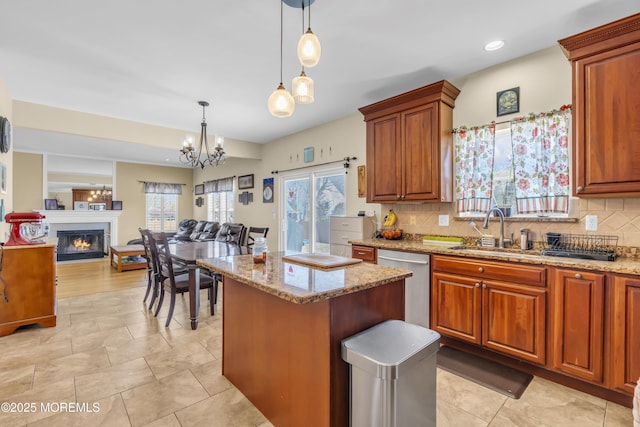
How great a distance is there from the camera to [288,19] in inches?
89.4

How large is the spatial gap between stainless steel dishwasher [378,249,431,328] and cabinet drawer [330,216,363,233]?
87cm

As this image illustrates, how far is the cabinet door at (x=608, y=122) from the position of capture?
2.01 metres

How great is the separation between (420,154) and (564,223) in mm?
1391

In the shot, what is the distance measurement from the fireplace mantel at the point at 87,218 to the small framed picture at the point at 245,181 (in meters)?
3.46

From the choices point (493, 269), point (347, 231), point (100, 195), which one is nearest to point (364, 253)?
point (347, 231)

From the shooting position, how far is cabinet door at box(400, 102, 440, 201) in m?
3.11

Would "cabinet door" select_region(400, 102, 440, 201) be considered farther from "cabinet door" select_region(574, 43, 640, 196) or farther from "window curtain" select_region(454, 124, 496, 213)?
"cabinet door" select_region(574, 43, 640, 196)

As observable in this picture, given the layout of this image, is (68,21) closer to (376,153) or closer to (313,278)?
(313,278)

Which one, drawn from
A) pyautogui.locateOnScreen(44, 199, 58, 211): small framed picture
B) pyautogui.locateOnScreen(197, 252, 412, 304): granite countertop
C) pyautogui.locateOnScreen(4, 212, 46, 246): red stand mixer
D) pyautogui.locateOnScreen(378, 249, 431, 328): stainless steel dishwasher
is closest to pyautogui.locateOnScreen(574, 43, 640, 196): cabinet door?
pyautogui.locateOnScreen(378, 249, 431, 328): stainless steel dishwasher

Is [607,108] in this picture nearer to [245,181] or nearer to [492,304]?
[492,304]

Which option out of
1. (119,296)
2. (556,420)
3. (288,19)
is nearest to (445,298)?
(556,420)

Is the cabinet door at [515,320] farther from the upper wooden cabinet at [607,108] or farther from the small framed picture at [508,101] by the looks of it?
the small framed picture at [508,101]

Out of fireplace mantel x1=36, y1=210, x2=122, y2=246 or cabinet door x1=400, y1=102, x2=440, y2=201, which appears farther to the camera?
fireplace mantel x1=36, y1=210, x2=122, y2=246

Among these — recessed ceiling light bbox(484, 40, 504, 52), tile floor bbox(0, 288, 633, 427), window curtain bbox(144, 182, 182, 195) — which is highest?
recessed ceiling light bbox(484, 40, 504, 52)
